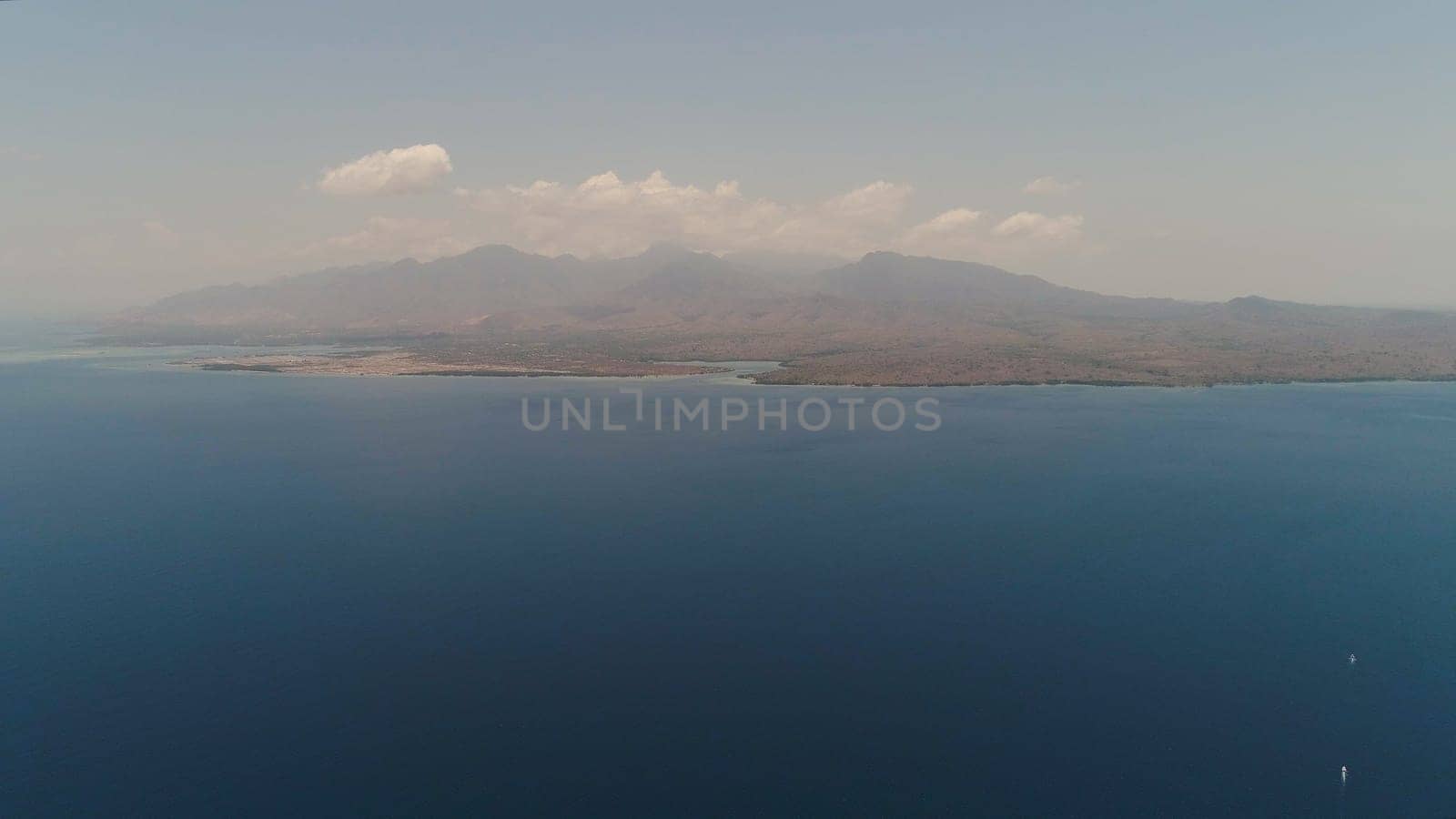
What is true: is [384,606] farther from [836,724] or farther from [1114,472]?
[1114,472]

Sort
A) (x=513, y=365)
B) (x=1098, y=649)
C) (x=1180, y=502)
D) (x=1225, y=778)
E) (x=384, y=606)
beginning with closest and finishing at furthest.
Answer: (x=1225, y=778) → (x=1098, y=649) → (x=384, y=606) → (x=1180, y=502) → (x=513, y=365)

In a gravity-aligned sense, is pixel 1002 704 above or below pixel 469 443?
below

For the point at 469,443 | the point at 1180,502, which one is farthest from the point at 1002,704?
the point at 469,443

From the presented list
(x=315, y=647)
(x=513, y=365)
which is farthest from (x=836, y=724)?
(x=513, y=365)

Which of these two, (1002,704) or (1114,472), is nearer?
(1002,704)

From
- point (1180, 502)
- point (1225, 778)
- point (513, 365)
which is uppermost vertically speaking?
point (513, 365)

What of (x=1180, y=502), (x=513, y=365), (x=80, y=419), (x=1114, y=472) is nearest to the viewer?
(x=1180, y=502)
